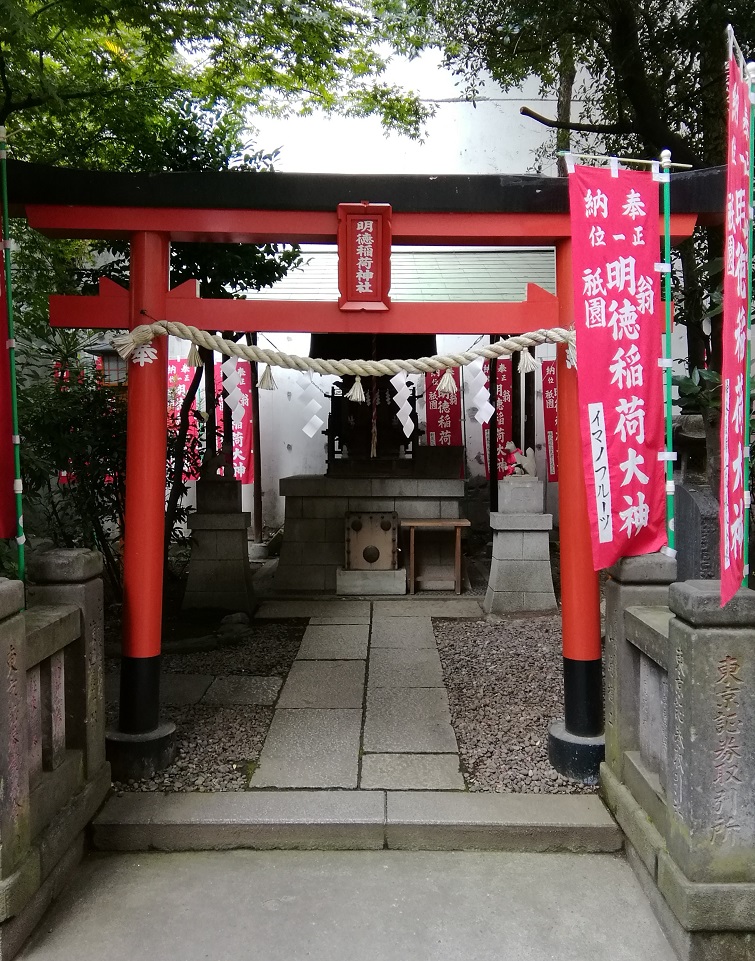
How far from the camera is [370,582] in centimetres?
879

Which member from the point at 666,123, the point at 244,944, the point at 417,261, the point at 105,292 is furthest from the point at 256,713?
the point at 417,261

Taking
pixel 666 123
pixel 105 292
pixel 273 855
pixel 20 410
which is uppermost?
pixel 666 123

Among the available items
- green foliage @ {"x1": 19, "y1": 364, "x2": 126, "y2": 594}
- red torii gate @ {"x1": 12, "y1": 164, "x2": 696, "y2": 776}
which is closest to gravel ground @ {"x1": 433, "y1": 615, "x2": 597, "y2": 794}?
red torii gate @ {"x1": 12, "y1": 164, "x2": 696, "y2": 776}

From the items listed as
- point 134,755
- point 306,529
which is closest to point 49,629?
point 134,755

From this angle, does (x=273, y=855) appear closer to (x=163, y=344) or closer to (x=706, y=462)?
(x=163, y=344)

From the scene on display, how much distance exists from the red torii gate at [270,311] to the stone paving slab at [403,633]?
2.84 meters

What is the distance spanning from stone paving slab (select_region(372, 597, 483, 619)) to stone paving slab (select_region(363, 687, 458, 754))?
7.97 ft

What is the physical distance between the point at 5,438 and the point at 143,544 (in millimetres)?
1004

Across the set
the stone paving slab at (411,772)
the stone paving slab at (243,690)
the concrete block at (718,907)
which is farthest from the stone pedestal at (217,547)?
the concrete block at (718,907)

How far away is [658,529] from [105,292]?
3.43 meters

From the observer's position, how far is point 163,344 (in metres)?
4.01

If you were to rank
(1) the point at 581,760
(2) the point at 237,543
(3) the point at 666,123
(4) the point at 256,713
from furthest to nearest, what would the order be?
1. (2) the point at 237,543
2. (3) the point at 666,123
3. (4) the point at 256,713
4. (1) the point at 581,760

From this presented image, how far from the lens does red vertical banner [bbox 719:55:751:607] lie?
7.89 ft

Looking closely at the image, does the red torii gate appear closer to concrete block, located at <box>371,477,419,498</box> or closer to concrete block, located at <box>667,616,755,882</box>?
concrete block, located at <box>667,616,755,882</box>
